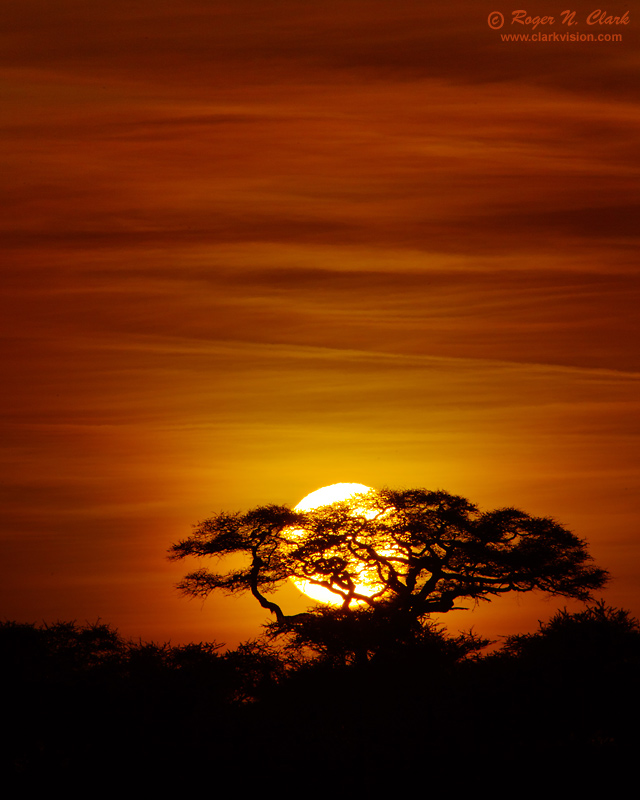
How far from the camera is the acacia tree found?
4553cm

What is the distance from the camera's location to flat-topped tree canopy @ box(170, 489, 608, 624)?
45.6 metres

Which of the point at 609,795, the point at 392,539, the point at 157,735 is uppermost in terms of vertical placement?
the point at 392,539

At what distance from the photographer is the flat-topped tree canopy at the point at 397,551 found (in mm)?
45562

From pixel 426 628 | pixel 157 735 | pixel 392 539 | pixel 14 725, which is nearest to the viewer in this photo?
Answer: pixel 157 735

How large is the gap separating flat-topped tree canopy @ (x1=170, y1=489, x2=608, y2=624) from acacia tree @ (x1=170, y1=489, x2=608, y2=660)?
0.04 metres

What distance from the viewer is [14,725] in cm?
3453

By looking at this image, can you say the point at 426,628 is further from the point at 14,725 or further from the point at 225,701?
the point at 14,725

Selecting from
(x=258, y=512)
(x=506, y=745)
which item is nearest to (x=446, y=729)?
(x=506, y=745)

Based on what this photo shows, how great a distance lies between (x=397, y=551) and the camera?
46.0 m

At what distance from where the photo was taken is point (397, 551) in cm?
4597

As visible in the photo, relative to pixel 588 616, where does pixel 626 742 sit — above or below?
below

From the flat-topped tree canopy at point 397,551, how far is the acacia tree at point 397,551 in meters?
0.04

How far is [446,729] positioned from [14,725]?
13854 mm

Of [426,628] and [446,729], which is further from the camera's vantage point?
[426,628]
